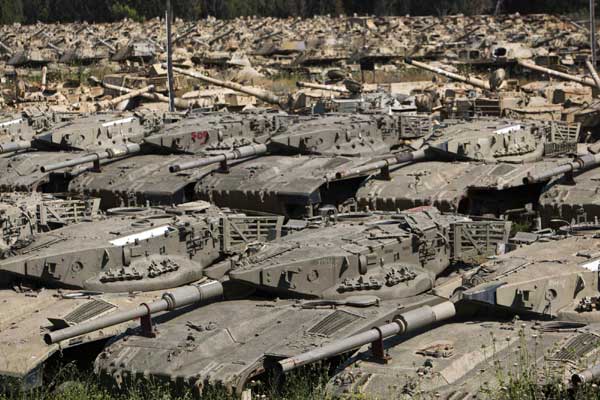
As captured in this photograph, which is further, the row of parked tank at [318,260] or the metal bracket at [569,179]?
the metal bracket at [569,179]

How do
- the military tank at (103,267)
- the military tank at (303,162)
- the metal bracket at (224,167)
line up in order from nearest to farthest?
the military tank at (103,267)
the military tank at (303,162)
the metal bracket at (224,167)

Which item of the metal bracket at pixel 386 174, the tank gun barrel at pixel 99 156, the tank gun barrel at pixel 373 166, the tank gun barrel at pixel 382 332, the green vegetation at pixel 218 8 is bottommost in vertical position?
the green vegetation at pixel 218 8

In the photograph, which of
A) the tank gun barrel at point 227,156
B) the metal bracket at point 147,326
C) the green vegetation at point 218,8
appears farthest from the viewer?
the green vegetation at point 218,8

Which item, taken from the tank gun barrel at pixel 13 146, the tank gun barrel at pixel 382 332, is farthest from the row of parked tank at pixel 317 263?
the tank gun barrel at pixel 13 146

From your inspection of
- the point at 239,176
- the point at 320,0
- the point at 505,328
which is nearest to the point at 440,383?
the point at 505,328

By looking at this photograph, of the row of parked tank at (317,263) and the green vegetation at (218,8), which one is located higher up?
the row of parked tank at (317,263)

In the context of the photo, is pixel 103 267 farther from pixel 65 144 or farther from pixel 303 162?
pixel 65 144

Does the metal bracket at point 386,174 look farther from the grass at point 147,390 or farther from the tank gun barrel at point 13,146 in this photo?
the grass at point 147,390
